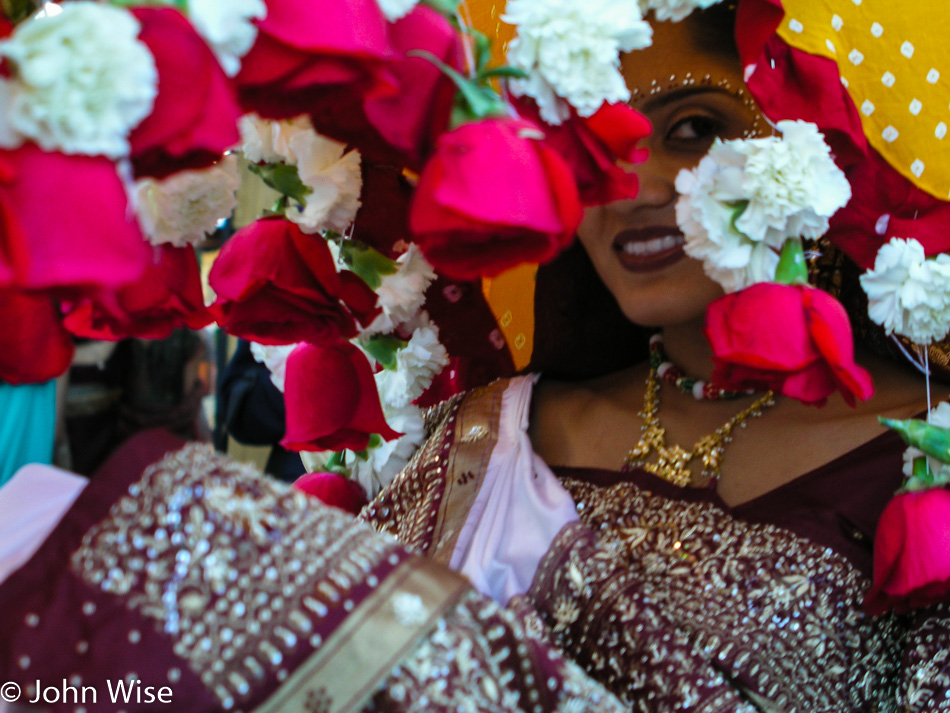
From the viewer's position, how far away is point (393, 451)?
4.26 feet

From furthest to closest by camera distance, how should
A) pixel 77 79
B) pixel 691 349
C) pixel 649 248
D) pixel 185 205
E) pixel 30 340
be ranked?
1. pixel 691 349
2. pixel 649 248
3. pixel 185 205
4. pixel 30 340
5. pixel 77 79

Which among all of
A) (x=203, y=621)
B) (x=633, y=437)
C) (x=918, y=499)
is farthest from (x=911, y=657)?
(x=203, y=621)

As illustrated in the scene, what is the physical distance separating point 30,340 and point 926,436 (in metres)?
0.82

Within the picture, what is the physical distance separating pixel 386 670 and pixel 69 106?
375mm

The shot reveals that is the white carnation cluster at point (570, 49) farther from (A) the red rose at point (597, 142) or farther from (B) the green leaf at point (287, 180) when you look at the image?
(B) the green leaf at point (287, 180)

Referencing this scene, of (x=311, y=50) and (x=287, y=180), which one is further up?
(x=311, y=50)

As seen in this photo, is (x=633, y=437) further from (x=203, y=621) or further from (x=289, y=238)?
(x=203, y=621)

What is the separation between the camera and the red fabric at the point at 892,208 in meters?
0.97

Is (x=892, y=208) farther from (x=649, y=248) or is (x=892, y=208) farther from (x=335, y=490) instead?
(x=335, y=490)

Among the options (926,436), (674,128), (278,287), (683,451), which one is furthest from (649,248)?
(278,287)

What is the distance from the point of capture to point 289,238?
89cm

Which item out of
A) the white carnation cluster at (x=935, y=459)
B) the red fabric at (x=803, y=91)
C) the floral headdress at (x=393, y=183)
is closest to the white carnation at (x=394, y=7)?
the floral headdress at (x=393, y=183)

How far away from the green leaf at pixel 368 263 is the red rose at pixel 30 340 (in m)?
0.37

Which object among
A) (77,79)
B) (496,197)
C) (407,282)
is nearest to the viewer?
(77,79)
